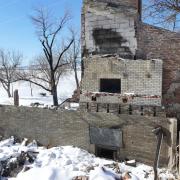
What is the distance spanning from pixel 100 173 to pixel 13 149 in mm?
3691

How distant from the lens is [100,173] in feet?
26.9

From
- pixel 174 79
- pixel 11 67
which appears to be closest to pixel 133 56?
pixel 174 79

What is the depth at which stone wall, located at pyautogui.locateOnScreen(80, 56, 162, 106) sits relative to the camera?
383 inches

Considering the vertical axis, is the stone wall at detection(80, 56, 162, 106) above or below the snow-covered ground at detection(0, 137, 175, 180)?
above

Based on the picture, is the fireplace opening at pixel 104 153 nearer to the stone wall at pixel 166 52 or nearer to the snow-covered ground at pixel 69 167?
the snow-covered ground at pixel 69 167

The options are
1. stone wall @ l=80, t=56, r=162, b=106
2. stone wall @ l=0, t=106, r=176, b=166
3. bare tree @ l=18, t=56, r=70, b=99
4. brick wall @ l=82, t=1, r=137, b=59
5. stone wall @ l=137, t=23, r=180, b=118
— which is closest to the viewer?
stone wall @ l=0, t=106, r=176, b=166

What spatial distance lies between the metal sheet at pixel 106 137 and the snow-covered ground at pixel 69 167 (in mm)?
563

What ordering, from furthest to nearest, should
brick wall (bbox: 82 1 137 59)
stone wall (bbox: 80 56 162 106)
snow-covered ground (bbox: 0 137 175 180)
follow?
brick wall (bbox: 82 1 137 59), stone wall (bbox: 80 56 162 106), snow-covered ground (bbox: 0 137 175 180)

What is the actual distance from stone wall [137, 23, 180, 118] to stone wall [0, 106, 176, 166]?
1201 mm

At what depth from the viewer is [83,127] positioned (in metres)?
10.4

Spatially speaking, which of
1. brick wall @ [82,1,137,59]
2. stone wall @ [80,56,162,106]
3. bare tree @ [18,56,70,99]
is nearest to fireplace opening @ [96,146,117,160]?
stone wall @ [80,56,162,106]

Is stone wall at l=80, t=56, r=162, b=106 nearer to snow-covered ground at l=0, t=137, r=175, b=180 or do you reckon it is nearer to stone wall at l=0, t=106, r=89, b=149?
stone wall at l=0, t=106, r=89, b=149

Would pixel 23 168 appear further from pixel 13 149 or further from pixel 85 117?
pixel 85 117

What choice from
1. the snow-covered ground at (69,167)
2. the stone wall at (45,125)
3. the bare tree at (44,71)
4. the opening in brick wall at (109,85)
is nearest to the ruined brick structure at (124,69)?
the opening in brick wall at (109,85)
